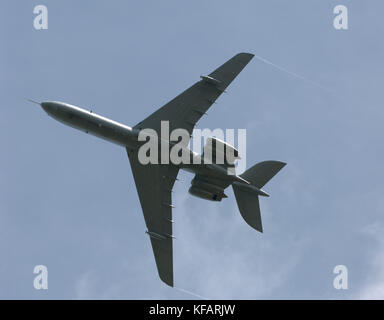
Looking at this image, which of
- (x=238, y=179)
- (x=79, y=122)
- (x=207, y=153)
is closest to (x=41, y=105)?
(x=79, y=122)

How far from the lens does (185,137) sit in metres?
71.8

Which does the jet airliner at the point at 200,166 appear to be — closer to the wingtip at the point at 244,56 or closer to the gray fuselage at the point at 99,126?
the wingtip at the point at 244,56

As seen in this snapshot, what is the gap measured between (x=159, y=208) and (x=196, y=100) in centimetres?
1341

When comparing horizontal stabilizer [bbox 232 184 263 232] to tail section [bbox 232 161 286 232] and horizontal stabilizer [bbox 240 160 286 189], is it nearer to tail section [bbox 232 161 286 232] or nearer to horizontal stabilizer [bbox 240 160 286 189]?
tail section [bbox 232 161 286 232]

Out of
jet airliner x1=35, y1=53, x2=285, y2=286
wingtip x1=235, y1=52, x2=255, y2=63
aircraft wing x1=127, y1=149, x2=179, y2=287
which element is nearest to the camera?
jet airliner x1=35, y1=53, x2=285, y2=286

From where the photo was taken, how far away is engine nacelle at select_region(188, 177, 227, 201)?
72.4m

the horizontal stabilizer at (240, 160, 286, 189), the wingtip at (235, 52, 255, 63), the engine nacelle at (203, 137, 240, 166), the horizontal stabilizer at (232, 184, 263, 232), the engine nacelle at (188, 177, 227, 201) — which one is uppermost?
the wingtip at (235, 52, 255, 63)

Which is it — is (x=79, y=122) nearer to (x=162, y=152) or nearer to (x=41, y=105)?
(x=41, y=105)

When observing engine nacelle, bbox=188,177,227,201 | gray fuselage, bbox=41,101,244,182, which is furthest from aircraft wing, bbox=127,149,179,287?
gray fuselage, bbox=41,101,244,182

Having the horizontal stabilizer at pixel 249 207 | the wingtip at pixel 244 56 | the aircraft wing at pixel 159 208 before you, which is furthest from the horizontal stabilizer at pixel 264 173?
the wingtip at pixel 244 56

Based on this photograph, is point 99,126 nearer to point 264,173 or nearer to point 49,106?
point 49,106

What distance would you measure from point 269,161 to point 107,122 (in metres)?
18.8

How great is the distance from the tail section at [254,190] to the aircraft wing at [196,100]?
341 inches

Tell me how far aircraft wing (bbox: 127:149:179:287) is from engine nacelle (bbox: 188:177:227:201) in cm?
277
